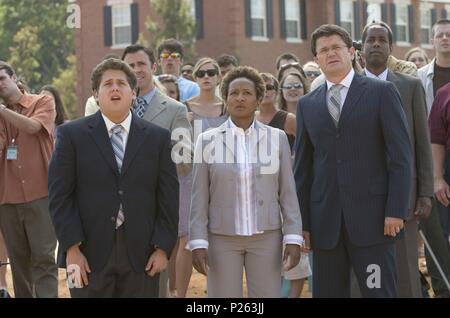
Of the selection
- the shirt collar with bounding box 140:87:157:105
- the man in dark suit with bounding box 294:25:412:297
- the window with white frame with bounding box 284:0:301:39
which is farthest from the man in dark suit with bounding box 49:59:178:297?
the window with white frame with bounding box 284:0:301:39

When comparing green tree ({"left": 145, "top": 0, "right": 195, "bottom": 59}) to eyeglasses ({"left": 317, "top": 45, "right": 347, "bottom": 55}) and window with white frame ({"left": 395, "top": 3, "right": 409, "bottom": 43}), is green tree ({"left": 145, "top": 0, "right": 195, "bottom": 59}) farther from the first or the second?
eyeglasses ({"left": 317, "top": 45, "right": 347, "bottom": 55})

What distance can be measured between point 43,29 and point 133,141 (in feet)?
131

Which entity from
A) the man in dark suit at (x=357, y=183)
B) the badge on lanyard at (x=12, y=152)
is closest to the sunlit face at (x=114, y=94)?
the man in dark suit at (x=357, y=183)

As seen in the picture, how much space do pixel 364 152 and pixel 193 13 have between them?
100ft

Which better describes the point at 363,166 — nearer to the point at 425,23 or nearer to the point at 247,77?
the point at 247,77

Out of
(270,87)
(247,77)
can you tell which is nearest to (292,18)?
(270,87)

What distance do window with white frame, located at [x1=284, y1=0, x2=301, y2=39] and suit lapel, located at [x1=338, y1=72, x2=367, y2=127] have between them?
31.7 metres

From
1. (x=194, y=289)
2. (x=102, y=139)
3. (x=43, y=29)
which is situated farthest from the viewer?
(x=43, y=29)

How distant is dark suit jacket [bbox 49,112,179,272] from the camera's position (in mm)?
5750

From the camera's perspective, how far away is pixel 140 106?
7539 millimetres

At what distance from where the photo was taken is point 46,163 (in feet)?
28.0

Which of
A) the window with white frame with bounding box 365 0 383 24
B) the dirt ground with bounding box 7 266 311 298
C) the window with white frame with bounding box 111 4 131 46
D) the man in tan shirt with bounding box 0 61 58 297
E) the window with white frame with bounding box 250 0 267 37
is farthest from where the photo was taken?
the window with white frame with bounding box 365 0 383 24

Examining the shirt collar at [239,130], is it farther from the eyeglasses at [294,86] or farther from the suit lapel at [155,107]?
the eyeglasses at [294,86]

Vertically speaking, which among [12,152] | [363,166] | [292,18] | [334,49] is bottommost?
[363,166]
